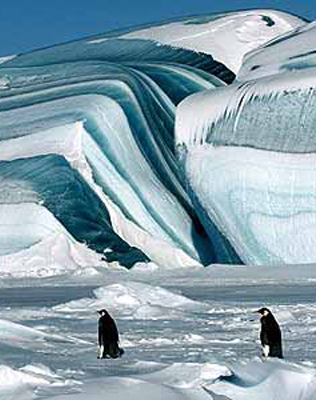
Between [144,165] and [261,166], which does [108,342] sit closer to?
[261,166]

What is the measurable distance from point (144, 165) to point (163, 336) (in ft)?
55.6

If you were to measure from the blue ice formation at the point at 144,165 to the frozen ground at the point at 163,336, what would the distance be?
5.59 ft

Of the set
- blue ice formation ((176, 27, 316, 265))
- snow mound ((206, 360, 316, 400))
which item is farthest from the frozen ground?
blue ice formation ((176, 27, 316, 265))

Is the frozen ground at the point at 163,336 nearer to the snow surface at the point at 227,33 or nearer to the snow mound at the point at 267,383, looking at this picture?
the snow mound at the point at 267,383

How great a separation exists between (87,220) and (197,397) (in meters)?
20.5

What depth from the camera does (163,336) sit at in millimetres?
14422

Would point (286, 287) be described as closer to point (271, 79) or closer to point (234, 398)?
point (271, 79)

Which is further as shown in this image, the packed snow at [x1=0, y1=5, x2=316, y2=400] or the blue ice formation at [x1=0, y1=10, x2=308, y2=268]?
the blue ice formation at [x1=0, y1=10, x2=308, y2=268]

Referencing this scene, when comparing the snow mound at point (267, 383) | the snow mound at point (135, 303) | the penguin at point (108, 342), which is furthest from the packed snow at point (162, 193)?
the snow mound at point (267, 383)

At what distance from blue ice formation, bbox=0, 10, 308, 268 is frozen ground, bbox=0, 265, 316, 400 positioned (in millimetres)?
1703

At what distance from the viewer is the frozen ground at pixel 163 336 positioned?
9.16 m

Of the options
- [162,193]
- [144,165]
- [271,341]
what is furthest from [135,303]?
[144,165]

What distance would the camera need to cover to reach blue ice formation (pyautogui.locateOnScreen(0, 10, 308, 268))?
28.1 m

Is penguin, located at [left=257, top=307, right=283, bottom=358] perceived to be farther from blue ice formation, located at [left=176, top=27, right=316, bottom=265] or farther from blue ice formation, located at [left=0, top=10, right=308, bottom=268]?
blue ice formation, located at [left=0, top=10, right=308, bottom=268]
